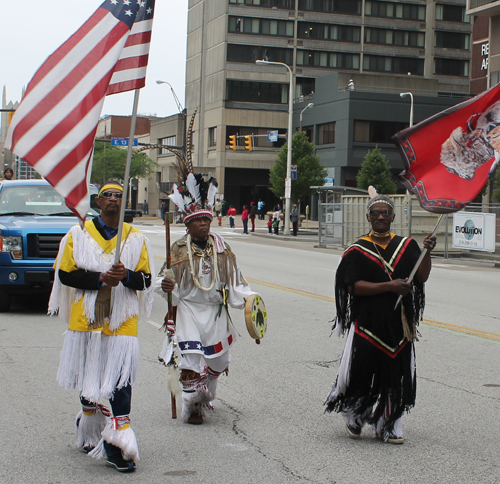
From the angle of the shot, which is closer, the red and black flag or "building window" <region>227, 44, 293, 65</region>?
the red and black flag

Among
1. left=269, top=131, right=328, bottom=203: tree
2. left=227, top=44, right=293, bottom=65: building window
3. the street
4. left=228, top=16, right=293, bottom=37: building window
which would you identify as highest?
left=228, top=16, right=293, bottom=37: building window

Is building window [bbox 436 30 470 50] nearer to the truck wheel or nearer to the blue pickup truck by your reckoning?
the blue pickup truck

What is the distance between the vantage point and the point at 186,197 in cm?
610

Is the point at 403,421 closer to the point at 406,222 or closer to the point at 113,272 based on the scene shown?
the point at 113,272

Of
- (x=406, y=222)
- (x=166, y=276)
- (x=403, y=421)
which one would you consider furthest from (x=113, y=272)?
(x=406, y=222)

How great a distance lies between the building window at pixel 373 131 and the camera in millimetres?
61375

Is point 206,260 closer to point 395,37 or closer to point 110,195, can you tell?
point 110,195

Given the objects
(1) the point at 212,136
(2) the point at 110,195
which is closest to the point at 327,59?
(1) the point at 212,136

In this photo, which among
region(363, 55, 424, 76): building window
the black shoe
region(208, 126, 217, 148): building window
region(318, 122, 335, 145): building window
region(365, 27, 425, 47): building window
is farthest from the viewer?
region(363, 55, 424, 76): building window

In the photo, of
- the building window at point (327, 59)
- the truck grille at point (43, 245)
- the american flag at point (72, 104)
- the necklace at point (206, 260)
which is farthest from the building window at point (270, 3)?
the american flag at point (72, 104)

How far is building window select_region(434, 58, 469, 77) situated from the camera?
79.9 meters

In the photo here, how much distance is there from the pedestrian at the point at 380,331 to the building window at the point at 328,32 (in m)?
72.9

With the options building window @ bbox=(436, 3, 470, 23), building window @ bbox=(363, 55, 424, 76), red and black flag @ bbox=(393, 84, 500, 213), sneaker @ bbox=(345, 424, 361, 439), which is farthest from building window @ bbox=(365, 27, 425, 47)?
sneaker @ bbox=(345, 424, 361, 439)

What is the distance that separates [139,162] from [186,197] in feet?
223
